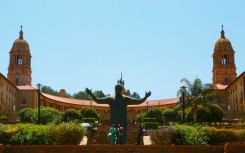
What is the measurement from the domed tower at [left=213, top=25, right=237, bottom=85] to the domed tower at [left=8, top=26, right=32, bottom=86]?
37.7 metres

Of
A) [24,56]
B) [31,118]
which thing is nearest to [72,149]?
[31,118]

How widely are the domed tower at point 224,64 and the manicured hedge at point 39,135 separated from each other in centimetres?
6788

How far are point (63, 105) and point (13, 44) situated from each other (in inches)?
630

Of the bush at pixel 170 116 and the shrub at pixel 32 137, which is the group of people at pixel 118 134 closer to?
the shrub at pixel 32 137

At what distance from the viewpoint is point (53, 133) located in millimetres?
18719

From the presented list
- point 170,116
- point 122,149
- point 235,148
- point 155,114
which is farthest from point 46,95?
point 235,148

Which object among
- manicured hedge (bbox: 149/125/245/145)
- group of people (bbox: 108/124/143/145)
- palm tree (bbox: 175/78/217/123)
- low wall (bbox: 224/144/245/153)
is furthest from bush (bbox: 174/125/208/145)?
palm tree (bbox: 175/78/217/123)

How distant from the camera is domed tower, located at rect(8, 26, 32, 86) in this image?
8338cm

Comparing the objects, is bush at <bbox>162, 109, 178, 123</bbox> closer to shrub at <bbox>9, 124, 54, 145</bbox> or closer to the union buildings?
the union buildings

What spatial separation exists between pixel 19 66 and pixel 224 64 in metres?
40.7

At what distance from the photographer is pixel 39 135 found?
60.4 feet

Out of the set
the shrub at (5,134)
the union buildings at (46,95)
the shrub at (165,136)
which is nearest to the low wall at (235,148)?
the shrub at (165,136)

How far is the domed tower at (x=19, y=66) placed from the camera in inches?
3282

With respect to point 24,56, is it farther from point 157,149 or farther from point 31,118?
point 157,149
